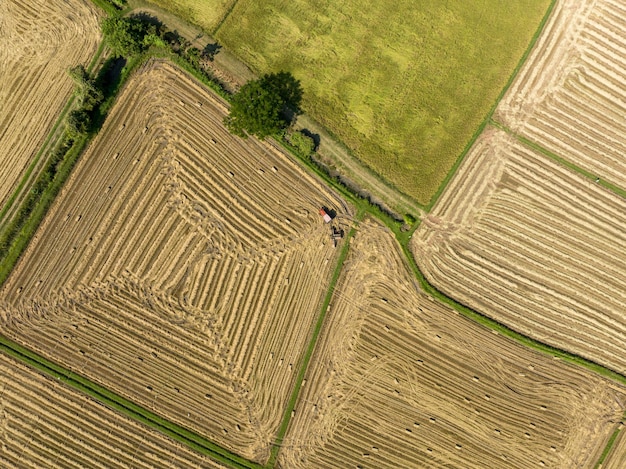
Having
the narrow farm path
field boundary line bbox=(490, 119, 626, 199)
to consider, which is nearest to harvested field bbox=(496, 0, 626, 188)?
field boundary line bbox=(490, 119, 626, 199)

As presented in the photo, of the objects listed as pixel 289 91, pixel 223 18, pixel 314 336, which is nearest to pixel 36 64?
pixel 223 18

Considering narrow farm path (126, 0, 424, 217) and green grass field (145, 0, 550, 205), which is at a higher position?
green grass field (145, 0, 550, 205)

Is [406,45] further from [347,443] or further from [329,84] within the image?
[347,443]

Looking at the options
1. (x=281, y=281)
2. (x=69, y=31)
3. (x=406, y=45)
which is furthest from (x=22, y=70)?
(x=406, y=45)

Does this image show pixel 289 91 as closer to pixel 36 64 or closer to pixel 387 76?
pixel 387 76

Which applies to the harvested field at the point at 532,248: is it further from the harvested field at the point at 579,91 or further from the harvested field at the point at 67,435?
the harvested field at the point at 67,435

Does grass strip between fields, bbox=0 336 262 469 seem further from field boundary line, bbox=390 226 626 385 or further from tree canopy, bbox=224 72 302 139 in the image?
tree canopy, bbox=224 72 302 139

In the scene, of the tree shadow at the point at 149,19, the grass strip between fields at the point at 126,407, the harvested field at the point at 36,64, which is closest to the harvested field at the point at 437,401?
the grass strip between fields at the point at 126,407
